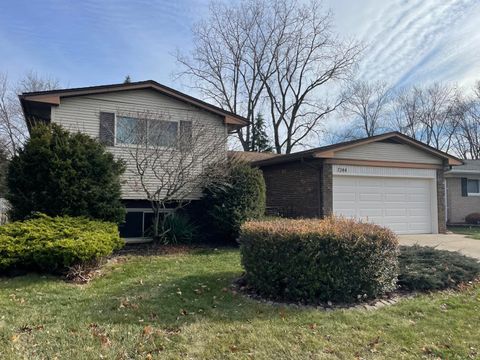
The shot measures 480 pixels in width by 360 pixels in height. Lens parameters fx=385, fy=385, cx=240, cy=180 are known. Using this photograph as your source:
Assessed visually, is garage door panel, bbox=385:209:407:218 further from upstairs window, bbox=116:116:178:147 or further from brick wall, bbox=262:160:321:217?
upstairs window, bbox=116:116:178:147

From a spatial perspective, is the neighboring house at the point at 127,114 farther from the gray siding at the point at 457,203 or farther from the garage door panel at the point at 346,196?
the gray siding at the point at 457,203

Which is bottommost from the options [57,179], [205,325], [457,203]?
[205,325]

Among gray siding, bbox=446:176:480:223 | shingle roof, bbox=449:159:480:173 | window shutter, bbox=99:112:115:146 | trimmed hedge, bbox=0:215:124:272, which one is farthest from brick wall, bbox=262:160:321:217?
gray siding, bbox=446:176:480:223

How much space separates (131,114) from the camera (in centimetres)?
1227

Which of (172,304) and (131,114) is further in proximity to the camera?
(131,114)

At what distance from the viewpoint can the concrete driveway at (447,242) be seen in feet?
36.4

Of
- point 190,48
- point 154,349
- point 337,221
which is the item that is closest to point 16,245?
point 154,349

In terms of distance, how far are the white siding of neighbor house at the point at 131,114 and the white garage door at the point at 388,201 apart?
4748 millimetres

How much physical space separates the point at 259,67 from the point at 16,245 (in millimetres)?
27645

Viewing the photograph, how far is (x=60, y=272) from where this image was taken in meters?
7.32

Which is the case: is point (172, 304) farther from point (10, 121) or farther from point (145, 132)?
point (10, 121)

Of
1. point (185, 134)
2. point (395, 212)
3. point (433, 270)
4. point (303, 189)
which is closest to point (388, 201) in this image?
point (395, 212)

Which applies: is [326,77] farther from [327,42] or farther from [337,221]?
[337,221]

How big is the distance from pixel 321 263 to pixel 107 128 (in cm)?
878
